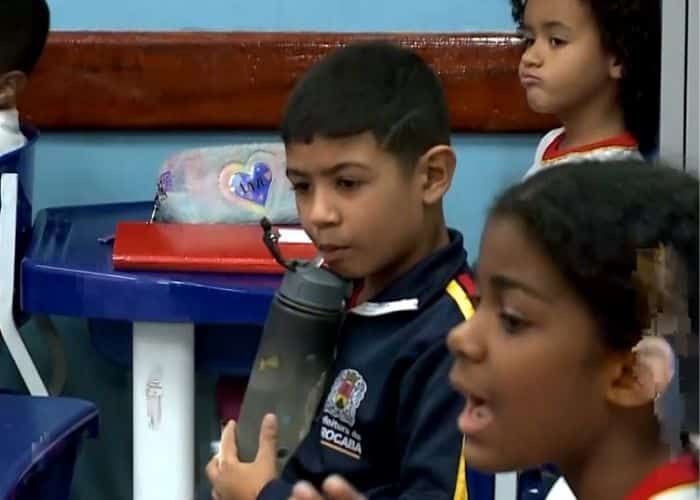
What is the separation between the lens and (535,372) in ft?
2.56

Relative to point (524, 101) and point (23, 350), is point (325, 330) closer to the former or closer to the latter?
point (23, 350)

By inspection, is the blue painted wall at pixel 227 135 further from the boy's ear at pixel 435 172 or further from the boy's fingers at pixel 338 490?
the boy's fingers at pixel 338 490

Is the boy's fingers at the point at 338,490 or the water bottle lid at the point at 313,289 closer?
the boy's fingers at the point at 338,490

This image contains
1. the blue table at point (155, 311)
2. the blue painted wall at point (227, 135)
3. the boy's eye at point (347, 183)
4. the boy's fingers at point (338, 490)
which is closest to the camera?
the boy's fingers at point (338, 490)

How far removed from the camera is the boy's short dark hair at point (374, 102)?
1.19m

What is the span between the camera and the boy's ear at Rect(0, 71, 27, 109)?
5.74 feet

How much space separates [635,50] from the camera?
1.55 m

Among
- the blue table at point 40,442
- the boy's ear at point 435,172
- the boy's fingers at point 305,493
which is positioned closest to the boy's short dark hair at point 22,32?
A: the blue table at point 40,442

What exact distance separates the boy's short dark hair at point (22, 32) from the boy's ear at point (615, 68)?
Result: 0.74m

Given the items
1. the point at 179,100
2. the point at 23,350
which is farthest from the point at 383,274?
the point at 179,100

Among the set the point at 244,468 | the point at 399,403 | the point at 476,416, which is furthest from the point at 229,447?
the point at 476,416

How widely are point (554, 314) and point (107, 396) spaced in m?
1.38

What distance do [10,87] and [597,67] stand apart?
0.76 meters

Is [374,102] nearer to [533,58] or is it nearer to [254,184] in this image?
[533,58]
